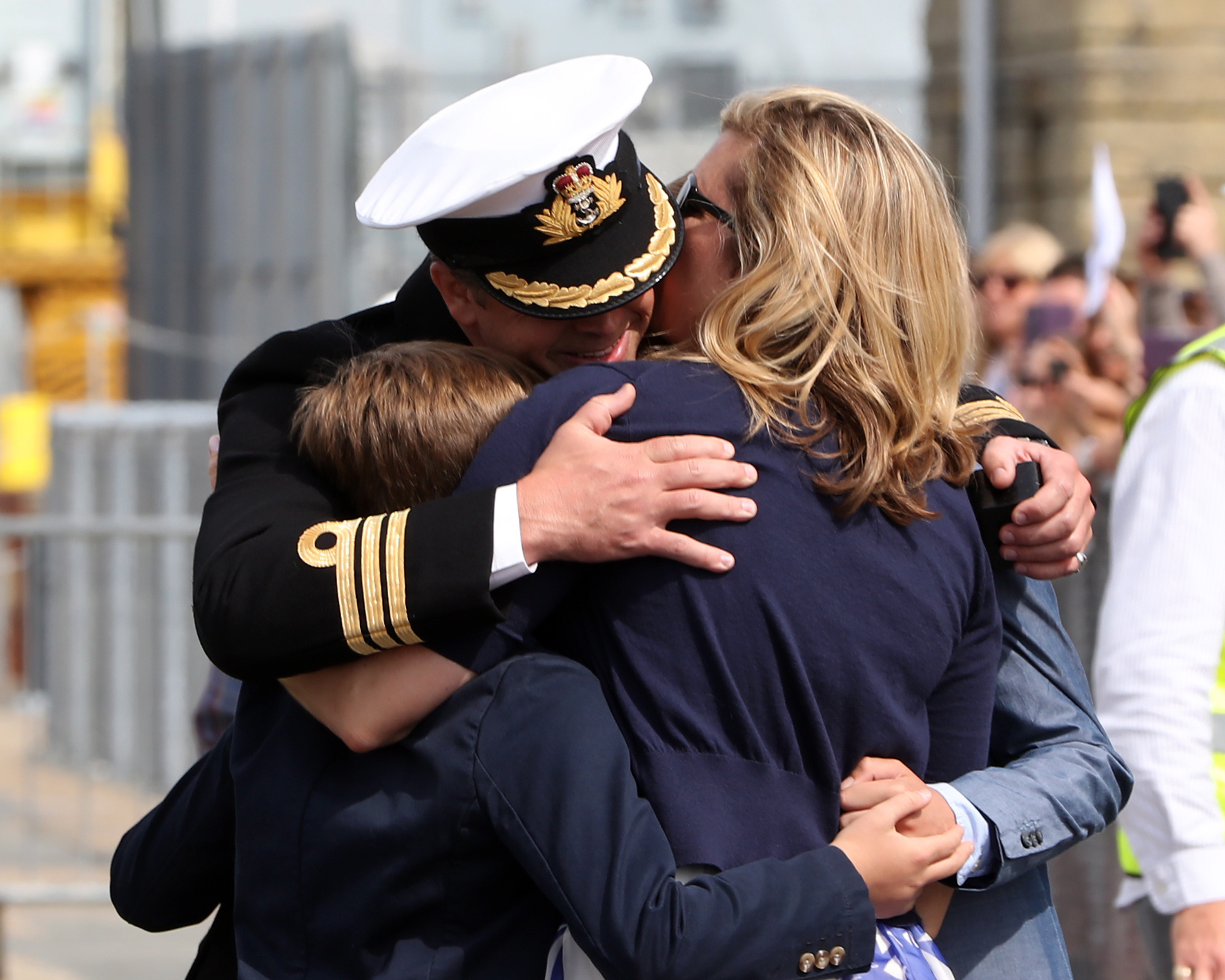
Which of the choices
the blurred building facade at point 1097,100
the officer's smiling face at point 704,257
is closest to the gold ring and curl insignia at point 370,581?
the officer's smiling face at point 704,257

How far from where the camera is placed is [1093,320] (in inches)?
200

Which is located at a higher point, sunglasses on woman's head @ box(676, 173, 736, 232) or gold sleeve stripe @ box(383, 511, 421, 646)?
sunglasses on woman's head @ box(676, 173, 736, 232)

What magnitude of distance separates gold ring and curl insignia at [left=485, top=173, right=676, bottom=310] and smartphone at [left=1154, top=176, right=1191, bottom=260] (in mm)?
3147

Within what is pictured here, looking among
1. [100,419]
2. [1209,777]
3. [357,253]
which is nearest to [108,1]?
[357,253]

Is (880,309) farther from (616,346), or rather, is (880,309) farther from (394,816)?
(394,816)

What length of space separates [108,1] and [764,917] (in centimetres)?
1800

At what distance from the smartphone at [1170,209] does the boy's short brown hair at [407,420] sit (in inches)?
130

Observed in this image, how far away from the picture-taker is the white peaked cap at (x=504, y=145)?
165 cm

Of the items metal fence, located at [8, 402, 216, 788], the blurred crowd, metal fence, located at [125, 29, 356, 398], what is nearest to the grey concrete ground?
metal fence, located at [8, 402, 216, 788]

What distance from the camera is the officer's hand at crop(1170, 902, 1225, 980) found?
93.0 inches

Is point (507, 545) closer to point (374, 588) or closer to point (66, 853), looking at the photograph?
point (374, 588)

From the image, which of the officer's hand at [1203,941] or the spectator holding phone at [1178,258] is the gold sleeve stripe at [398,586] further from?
the spectator holding phone at [1178,258]

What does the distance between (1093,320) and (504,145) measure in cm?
377

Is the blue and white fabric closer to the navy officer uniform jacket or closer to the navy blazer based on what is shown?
the navy blazer
